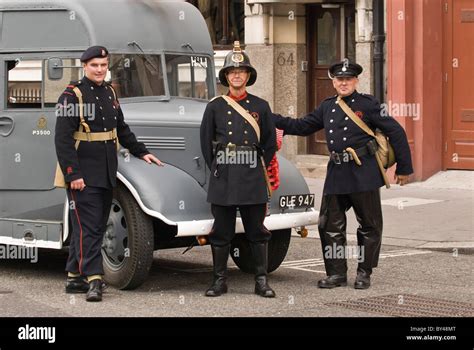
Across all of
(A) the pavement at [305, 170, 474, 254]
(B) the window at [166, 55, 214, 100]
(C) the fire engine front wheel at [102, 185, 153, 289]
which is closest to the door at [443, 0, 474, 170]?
(A) the pavement at [305, 170, 474, 254]

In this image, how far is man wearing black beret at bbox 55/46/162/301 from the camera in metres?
10.2

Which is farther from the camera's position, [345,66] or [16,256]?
[16,256]

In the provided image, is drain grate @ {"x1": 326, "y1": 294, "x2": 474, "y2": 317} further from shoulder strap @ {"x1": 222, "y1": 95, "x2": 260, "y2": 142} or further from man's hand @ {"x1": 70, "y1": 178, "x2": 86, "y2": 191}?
man's hand @ {"x1": 70, "y1": 178, "x2": 86, "y2": 191}

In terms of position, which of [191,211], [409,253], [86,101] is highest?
[86,101]

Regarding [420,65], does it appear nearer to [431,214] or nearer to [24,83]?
[431,214]

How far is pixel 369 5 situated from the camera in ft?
61.9

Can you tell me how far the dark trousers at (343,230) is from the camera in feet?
35.0

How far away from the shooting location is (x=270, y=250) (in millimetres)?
11312

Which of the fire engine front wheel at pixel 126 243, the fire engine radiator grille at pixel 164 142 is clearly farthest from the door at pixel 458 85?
the fire engine front wheel at pixel 126 243

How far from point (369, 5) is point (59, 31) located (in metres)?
8.42

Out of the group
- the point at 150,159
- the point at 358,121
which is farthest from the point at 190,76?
the point at 358,121

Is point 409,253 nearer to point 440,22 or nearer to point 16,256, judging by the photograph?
point 16,256

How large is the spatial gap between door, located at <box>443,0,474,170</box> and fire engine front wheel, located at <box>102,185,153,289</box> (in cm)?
879
